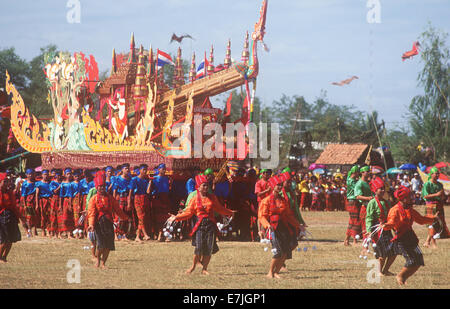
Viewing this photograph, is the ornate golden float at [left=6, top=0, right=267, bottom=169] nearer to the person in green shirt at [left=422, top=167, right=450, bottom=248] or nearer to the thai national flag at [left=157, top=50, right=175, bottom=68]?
the thai national flag at [left=157, top=50, right=175, bottom=68]

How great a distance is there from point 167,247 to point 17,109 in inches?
345

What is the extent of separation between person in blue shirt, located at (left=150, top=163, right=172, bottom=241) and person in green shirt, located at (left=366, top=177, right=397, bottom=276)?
20.1 feet

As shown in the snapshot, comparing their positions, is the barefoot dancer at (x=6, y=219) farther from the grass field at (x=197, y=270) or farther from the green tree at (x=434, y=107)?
the green tree at (x=434, y=107)

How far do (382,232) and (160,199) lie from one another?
677 centimetres

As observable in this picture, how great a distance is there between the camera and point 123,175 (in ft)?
50.8

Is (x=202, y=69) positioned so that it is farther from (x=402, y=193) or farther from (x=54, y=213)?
(x=402, y=193)

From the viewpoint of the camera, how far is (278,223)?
995 cm

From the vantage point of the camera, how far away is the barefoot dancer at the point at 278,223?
32.3 ft

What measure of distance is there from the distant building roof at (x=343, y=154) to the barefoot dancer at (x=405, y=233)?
3434cm

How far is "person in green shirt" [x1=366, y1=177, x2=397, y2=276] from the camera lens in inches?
396

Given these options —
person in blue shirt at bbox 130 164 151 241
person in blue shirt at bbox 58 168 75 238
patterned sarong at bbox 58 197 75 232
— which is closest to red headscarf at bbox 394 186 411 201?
person in blue shirt at bbox 130 164 151 241

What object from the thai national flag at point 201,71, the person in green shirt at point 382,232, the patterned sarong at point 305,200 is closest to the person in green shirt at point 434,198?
the person in green shirt at point 382,232

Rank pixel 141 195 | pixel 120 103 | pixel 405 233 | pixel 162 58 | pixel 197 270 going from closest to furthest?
pixel 405 233
pixel 197 270
pixel 141 195
pixel 120 103
pixel 162 58

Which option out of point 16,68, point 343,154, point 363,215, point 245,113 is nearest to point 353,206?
point 363,215
